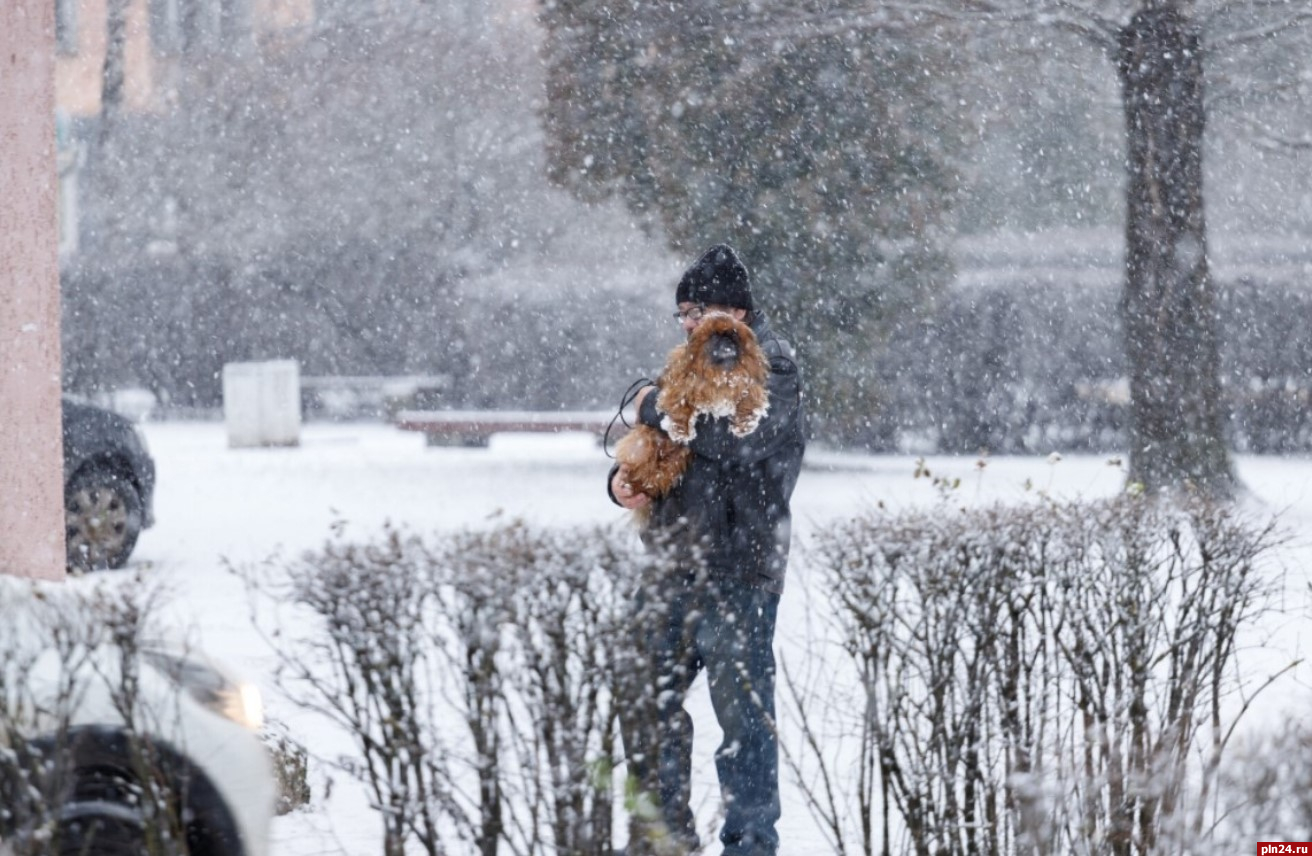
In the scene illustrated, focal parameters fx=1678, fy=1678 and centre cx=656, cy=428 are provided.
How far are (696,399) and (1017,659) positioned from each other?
3.12ft

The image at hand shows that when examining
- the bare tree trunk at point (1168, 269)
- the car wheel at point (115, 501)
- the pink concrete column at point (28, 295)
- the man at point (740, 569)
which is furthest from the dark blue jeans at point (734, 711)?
the bare tree trunk at point (1168, 269)

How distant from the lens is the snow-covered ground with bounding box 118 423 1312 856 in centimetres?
584

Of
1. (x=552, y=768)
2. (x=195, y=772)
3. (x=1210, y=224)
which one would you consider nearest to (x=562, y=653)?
(x=552, y=768)

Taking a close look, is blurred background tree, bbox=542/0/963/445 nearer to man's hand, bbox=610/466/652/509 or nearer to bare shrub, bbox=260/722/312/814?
bare shrub, bbox=260/722/312/814

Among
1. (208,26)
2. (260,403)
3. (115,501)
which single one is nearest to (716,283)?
(115,501)

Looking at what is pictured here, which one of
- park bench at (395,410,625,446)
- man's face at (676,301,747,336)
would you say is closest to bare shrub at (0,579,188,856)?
man's face at (676,301,747,336)

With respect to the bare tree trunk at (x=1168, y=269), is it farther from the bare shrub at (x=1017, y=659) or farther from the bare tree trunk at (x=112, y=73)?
the bare tree trunk at (x=112, y=73)

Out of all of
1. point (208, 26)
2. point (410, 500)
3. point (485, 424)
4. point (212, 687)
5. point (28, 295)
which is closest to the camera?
point (212, 687)

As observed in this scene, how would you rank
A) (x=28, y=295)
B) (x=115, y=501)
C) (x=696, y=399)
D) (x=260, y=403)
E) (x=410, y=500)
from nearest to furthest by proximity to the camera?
(x=696, y=399) → (x=28, y=295) → (x=115, y=501) → (x=410, y=500) → (x=260, y=403)

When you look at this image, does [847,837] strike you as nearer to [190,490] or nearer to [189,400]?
[190,490]

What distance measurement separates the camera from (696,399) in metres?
3.99

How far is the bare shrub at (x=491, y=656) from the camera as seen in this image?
3.03 metres

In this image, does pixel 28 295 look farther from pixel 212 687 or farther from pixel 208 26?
pixel 208 26

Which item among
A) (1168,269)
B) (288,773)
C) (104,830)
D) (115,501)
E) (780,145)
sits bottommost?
(288,773)
